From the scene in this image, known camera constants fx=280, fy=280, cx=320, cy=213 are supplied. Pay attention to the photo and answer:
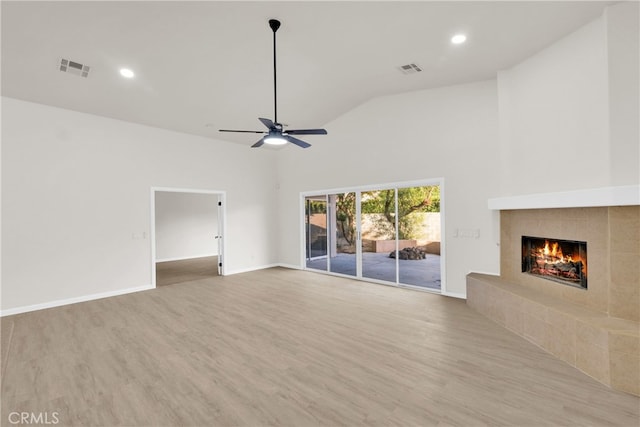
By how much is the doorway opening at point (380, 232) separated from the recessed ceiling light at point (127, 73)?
4.35m

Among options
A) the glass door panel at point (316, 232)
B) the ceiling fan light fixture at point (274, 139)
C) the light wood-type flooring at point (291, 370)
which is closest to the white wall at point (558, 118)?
the light wood-type flooring at point (291, 370)

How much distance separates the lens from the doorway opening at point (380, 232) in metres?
5.51

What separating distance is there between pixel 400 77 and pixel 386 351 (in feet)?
13.9

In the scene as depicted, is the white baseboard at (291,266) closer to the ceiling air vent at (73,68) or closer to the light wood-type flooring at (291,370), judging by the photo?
the light wood-type flooring at (291,370)

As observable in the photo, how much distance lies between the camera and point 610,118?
278cm

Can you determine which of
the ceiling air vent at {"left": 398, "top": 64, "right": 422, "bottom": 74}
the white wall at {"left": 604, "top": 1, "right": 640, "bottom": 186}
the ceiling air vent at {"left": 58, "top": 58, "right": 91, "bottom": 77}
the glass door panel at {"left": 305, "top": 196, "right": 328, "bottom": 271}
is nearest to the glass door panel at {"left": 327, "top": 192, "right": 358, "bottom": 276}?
the glass door panel at {"left": 305, "top": 196, "right": 328, "bottom": 271}

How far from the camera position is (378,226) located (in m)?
6.09

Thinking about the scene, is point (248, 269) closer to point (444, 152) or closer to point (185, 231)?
point (185, 231)

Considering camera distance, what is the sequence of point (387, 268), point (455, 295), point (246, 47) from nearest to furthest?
point (246, 47), point (455, 295), point (387, 268)

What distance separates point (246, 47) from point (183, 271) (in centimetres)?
617

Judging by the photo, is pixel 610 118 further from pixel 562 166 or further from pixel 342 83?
pixel 342 83

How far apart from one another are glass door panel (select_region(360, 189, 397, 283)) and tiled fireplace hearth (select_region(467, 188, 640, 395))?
2.25 meters

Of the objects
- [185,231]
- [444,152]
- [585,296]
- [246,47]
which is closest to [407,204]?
[444,152]

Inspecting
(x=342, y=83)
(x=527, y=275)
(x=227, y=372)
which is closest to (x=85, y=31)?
(x=342, y=83)
